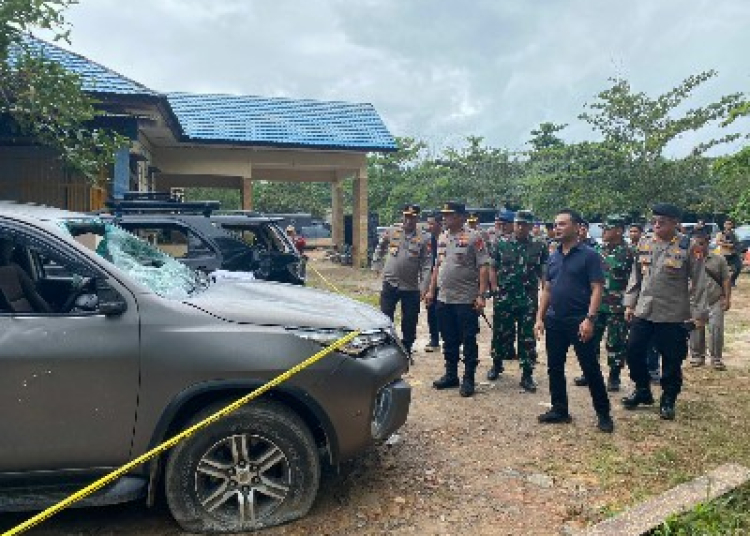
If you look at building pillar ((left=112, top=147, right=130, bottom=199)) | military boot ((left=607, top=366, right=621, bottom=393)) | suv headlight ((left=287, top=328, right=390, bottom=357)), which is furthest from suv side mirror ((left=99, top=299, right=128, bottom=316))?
building pillar ((left=112, top=147, right=130, bottom=199))

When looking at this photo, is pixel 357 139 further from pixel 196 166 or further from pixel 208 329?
pixel 208 329

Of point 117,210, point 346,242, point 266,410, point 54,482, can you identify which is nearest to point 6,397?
point 54,482

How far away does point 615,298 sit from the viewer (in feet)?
21.5

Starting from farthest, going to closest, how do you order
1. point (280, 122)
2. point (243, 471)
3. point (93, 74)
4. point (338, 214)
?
point (338, 214) < point (280, 122) < point (93, 74) < point (243, 471)

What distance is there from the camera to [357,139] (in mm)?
18812

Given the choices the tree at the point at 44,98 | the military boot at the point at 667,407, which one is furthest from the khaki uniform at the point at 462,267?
the tree at the point at 44,98

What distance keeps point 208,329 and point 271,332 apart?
318 mm

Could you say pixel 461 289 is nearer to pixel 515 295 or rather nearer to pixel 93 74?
pixel 515 295

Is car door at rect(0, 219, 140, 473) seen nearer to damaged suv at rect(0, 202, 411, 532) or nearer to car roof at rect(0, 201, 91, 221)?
damaged suv at rect(0, 202, 411, 532)

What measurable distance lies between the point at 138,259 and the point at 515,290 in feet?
13.5

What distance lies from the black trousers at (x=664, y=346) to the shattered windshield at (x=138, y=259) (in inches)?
144

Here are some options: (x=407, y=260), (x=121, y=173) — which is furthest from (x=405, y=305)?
(x=121, y=173)

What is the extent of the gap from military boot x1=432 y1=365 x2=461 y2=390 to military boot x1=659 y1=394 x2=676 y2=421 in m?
1.87

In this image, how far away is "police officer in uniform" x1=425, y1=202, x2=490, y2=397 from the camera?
608cm
